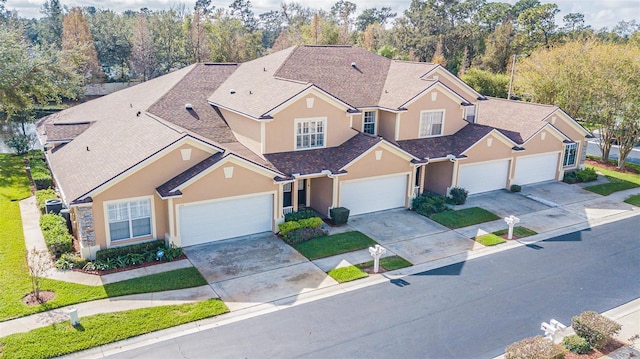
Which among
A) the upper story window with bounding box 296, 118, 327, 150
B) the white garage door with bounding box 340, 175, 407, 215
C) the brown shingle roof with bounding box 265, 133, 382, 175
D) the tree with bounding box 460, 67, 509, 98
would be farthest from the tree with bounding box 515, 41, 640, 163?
the upper story window with bounding box 296, 118, 327, 150

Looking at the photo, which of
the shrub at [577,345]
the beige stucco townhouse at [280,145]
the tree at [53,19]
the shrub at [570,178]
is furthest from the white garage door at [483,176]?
the tree at [53,19]

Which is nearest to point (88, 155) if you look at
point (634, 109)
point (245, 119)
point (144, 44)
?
point (245, 119)

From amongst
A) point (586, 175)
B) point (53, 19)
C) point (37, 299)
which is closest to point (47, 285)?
point (37, 299)

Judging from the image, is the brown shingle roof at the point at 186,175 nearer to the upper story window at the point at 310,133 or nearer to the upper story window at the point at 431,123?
the upper story window at the point at 310,133

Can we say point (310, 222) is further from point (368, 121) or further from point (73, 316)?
point (73, 316)

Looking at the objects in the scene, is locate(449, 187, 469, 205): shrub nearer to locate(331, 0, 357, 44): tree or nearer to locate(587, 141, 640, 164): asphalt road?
locate(587, 141, 640, 164): asphalt road

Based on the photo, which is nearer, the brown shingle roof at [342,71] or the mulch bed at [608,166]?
the brown shingle roof at [342,71]
